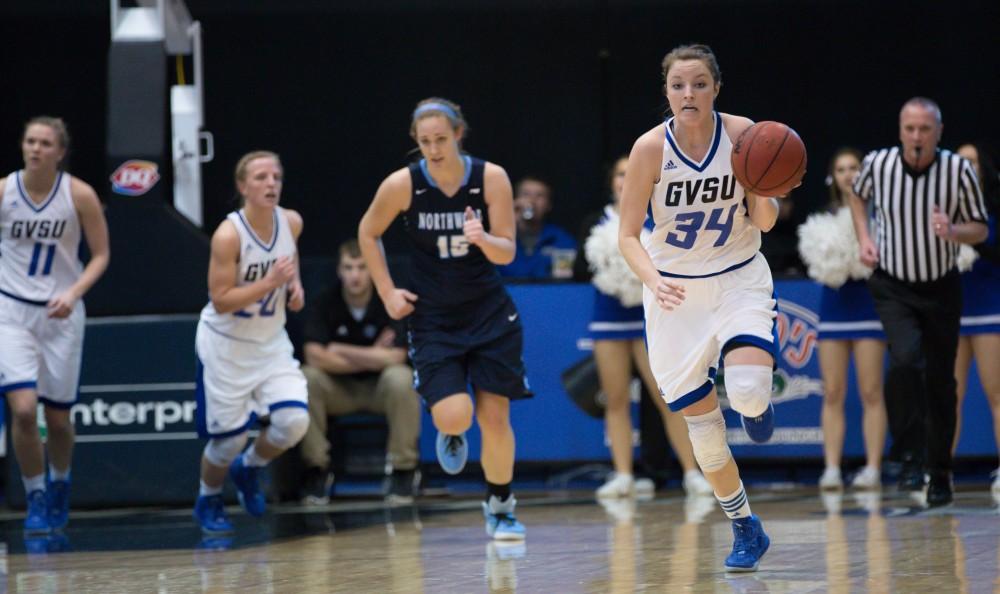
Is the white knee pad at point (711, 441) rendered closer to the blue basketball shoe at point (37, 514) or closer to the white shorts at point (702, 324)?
the white shorts at point (702, 324)

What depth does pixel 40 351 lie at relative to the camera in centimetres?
775

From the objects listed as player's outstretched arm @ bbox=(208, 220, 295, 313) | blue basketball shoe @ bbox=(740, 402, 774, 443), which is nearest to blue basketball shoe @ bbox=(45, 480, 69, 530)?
player's outstretched arm @ bbox=(208, 220, 295, 313)

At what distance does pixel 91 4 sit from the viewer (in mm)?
11836

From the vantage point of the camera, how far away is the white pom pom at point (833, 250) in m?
8.68

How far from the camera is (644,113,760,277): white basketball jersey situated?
5.25 meters

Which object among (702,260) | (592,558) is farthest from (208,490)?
(702,260)

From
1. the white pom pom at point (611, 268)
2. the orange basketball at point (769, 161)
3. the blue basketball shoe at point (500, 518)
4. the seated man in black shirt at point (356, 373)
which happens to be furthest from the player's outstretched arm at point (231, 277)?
the orange basketball at point (769, 161)

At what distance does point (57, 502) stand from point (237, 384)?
1247 millimetres

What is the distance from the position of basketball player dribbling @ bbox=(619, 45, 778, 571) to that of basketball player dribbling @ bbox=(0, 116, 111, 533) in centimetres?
359

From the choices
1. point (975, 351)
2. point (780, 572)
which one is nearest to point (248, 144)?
point (975, 351)

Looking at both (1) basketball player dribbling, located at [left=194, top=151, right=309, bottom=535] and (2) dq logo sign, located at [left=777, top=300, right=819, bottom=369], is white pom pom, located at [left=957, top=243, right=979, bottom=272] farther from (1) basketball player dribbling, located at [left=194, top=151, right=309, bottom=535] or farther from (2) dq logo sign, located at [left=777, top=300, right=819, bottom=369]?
(1) basketball player dribbling, located at [left=194, top=151, right=309, bottom=535]

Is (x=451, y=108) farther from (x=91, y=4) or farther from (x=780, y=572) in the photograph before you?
(x=91, y=4)

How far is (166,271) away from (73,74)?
3.73 metres

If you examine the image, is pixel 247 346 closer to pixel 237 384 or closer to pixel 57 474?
pixel 237 384
